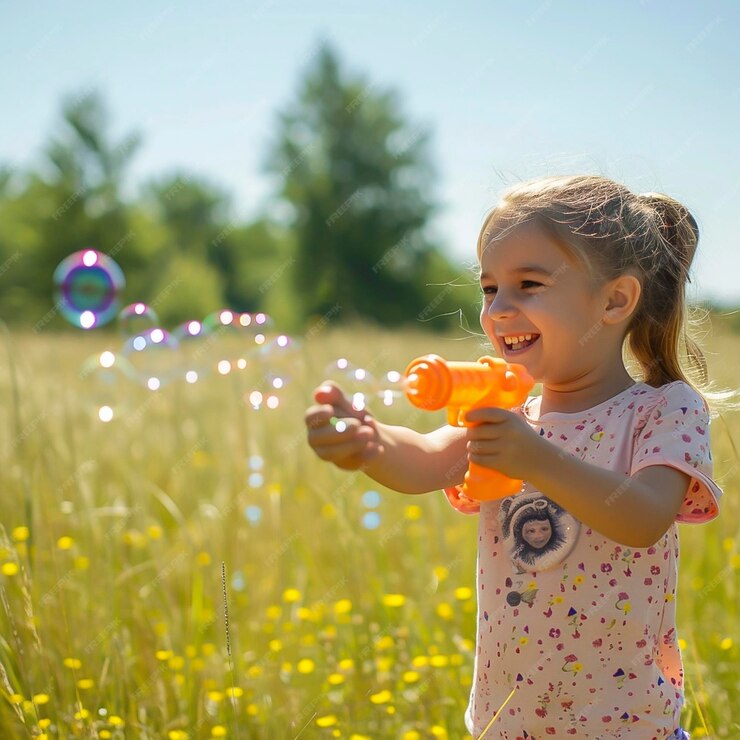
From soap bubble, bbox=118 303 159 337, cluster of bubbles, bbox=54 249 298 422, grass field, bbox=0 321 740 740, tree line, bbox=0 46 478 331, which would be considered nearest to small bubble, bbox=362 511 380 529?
grass field, bbox=0 321 740 740

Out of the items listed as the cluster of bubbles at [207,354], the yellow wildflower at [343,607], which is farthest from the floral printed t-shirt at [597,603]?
the yellow wildflower at [343,607]

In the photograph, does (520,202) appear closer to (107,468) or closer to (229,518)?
(229,518)

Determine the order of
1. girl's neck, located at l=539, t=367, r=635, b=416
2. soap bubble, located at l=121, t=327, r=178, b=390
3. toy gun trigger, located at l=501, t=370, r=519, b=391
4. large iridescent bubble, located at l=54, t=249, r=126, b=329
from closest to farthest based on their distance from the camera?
1. toy gun trigger, located at l=501, t=370, r=519, b=391
2. girl's neck, located at l=539, t=367, r=635, b=416
3. soap bubble, located at l=121, t=327, r=178, b=390
4. large iridescent bubble, located at l=54, t=249, r=126, b=329

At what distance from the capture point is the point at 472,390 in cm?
126

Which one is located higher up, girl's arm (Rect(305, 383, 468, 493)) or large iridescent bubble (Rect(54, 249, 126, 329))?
large iridescent bubble (Rect(54, 249, 126, 329))

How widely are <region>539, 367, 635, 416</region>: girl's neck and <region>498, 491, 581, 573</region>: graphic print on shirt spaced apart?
0.18 metres

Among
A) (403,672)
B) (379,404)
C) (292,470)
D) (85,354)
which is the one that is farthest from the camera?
(85,354)

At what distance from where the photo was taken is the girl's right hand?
1.25 metres

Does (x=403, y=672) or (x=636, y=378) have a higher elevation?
(x=636, y=378)

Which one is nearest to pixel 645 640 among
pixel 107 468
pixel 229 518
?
pixel 229 518

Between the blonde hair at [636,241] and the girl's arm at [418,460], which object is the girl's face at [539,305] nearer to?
the blonde hair at [636,241]

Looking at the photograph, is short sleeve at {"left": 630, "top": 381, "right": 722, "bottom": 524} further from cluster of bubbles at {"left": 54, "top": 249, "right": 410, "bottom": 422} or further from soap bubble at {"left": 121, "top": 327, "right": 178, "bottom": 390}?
soap bubble at {"left": 121, "top": 327, "right": 178, "bottom": 390}

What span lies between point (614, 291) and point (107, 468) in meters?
2.74

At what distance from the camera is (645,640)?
4.88ft
